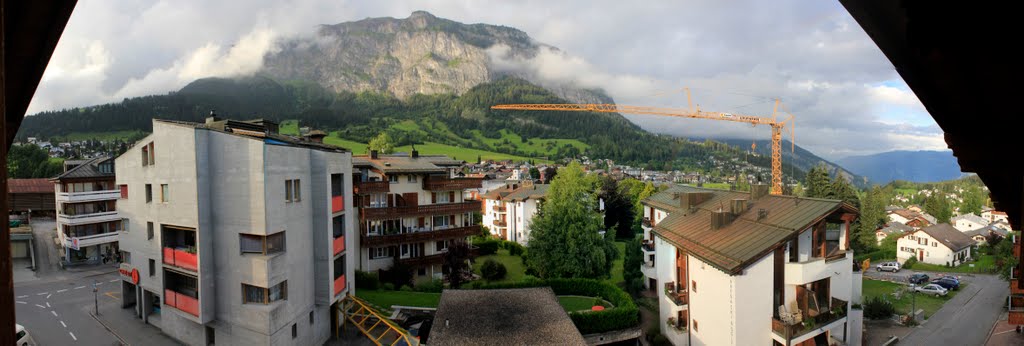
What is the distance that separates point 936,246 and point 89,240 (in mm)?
90805

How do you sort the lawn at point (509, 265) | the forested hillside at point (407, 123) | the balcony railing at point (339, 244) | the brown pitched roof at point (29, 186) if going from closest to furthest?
the balcony railing at point (339, 244) < the lawn at point (509, 265) < the brown pitched roof at point (29, 186) < the forested hillside at point (407, 123)

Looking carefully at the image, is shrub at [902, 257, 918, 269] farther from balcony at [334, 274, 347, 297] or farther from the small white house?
balcony at [334, 274, 347, 297]

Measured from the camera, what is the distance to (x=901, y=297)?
1631 inches

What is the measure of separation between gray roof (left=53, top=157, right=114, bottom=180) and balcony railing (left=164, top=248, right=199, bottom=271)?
27239 millimetres

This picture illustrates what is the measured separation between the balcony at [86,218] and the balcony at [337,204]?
26.7m

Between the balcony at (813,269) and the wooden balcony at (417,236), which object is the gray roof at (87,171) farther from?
the balcony at (813,269)

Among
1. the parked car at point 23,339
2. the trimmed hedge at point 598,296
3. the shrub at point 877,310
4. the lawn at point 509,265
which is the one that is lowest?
the shrub at point 877,310

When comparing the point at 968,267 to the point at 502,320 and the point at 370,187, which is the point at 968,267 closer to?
the point at 502,320

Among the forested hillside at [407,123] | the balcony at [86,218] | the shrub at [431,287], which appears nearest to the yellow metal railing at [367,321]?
the shrub at [431,287]

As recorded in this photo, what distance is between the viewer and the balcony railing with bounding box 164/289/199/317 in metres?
20.5

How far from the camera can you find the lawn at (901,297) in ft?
126

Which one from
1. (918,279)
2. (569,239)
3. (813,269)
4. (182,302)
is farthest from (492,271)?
(918,279)

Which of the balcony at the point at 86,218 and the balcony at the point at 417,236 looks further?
the balcony at the point at 86,218

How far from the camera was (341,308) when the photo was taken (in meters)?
25.0
